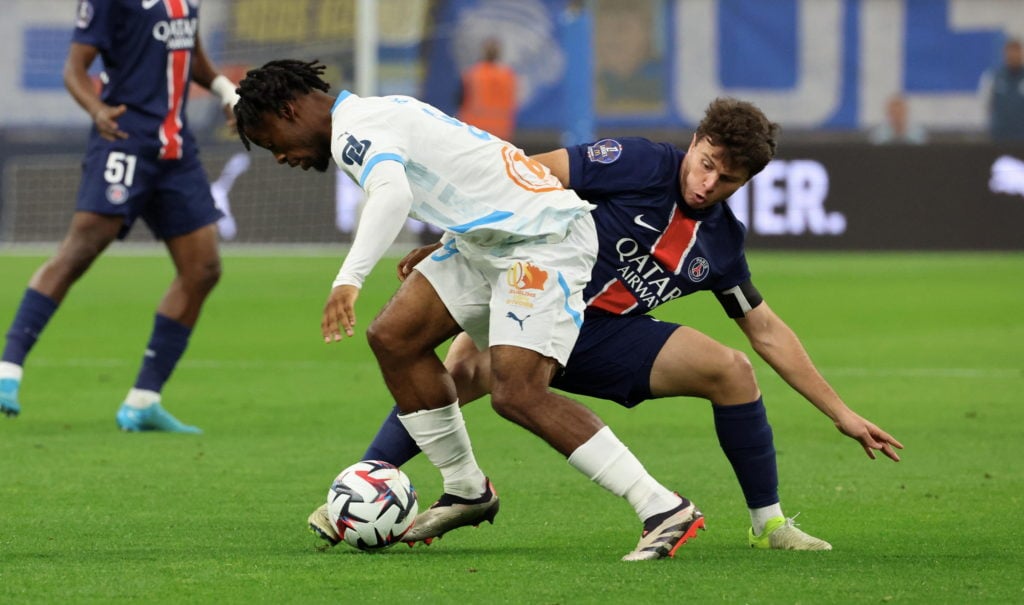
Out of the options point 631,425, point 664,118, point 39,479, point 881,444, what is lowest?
point 664,118

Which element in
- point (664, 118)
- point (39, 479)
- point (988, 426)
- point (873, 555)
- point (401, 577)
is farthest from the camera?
point (664, 118)

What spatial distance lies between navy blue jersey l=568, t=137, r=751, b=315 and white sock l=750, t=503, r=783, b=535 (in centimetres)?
69

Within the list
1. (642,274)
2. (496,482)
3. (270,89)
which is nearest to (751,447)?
(642,274)

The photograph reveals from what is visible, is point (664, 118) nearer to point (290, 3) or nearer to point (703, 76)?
point (703, 76)

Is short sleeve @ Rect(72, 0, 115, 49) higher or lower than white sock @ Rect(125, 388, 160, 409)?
higher

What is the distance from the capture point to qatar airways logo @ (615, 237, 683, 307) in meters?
5.59

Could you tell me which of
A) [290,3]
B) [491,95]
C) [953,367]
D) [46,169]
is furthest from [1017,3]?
[953,367]

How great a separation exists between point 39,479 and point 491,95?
18.0 meters

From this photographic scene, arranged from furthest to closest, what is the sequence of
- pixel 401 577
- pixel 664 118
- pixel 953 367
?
pixel 664 118
pixel 953 367
pixel 401 577

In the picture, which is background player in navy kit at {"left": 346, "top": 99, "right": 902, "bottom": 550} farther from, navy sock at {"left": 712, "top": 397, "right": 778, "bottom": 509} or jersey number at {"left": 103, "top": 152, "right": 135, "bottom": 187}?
jersey number at {"left": 103, "top": 152, "right": 135, "bottom": 187}

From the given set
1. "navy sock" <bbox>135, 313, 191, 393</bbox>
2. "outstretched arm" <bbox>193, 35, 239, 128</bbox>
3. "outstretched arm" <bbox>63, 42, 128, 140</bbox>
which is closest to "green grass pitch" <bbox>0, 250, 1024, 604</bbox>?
"navy sock" <bbox>135, 313, 191, 393</bbox>

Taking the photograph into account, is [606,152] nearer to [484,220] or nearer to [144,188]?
[484,220]

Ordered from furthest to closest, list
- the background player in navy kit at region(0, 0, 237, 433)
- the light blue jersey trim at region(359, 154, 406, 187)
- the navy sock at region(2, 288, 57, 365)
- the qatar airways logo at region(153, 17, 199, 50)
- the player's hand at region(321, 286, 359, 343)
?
the qatar airways logo at region(153, 17, 199, 50) → the background player in navy kit at region(0, 0, 237, 433) → the navy sock at region(2, 288, 57, 365) → the light blue jersey trim at region(359, 154, 406, 187) → the player's hand at region(321, 286, 359, 343)

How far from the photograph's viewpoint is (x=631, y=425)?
8641 mm
